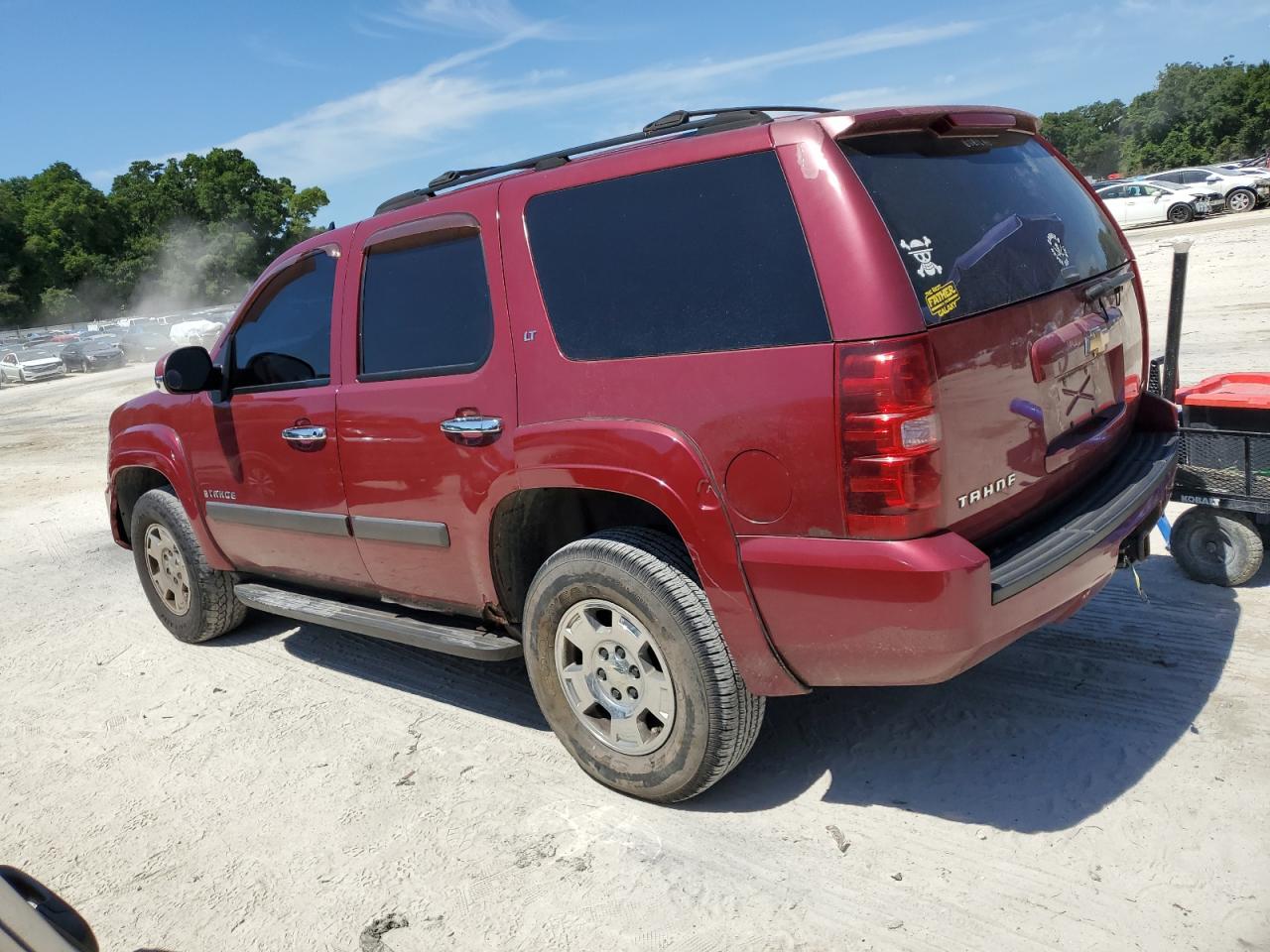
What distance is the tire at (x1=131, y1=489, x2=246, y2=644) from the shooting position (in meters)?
5.23

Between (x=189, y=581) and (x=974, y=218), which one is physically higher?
(x=974, y=218)

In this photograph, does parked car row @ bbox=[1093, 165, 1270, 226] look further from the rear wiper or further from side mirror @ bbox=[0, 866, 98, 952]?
side mirror @ bbox=[0, 866, 98, 952]

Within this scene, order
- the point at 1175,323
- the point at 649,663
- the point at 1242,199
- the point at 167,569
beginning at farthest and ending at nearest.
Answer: the point at 1242,199
the point at 167,569
the point at 1175,323
the point at 649,663

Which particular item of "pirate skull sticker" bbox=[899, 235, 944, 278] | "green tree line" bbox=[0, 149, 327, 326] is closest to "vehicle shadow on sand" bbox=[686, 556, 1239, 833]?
"pirate skull sticker" bbox=[899, 235, 944, 278]

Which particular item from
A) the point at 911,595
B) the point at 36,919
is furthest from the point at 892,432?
the point at 36,919

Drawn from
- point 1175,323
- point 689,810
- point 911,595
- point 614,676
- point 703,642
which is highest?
point 1175,323

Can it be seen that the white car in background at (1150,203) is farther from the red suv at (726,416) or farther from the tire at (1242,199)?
the red suv at (726,416)

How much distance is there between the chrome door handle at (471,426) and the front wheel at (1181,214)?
1161 inches

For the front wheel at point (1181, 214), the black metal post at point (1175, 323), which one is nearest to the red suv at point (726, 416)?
the black metal post at point (1175, 323)

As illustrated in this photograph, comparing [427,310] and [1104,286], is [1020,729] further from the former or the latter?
[427,310]

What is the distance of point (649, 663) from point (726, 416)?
887 mm

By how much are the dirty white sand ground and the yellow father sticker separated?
1565 millimetres

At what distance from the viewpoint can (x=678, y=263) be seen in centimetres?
307

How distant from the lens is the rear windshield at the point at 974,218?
9.16ft
